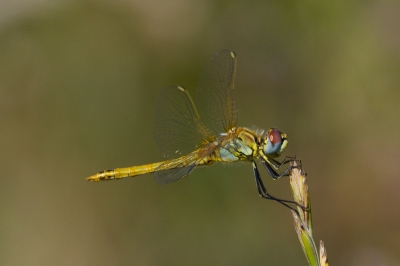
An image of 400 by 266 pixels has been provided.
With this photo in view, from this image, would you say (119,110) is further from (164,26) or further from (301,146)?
(301,146)

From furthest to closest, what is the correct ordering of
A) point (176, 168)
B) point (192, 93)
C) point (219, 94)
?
point (192, 93) < point (219, 94) < point (176, 168)

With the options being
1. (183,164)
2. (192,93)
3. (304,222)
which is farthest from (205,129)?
(304,222)

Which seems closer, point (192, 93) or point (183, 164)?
point (183, 164)

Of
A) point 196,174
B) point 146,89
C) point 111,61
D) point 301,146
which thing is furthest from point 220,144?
point 111,61

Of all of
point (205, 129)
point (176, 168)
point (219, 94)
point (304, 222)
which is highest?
point (219, 94)

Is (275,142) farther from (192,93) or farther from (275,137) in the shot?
(192,93)

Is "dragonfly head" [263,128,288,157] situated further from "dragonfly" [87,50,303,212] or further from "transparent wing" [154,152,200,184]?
"transparent wing" [154,152,200,184]

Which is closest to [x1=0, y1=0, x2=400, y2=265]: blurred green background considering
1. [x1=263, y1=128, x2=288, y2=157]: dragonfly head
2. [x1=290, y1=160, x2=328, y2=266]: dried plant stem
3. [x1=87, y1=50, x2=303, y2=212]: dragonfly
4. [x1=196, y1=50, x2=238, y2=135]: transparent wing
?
[x1=87, y1=50, x2=303, y2=212]: dragonfly
